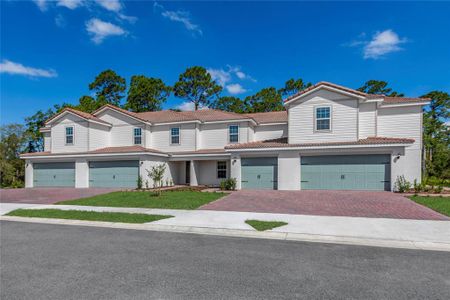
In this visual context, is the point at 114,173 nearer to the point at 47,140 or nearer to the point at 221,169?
the point at 221,169

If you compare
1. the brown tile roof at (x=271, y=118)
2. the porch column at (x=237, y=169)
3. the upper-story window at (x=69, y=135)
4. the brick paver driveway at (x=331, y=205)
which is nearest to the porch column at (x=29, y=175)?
the upper-story window at (x=69, y=135)

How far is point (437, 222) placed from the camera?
8.60 metres

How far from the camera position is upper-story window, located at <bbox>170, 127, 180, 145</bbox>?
2412 centimetres

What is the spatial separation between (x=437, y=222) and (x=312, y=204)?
4780mm

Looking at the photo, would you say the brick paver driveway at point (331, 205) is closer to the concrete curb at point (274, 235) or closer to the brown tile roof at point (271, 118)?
the concrete curb at point (274, 235)

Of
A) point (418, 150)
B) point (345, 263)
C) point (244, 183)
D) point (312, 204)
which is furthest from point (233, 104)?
point (345, 263)

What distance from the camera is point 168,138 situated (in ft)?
79.9

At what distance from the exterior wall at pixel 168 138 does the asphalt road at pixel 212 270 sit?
16744 millimetres

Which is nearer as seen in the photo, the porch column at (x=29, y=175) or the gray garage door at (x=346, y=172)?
the gray garage door at (x=346, y=172)

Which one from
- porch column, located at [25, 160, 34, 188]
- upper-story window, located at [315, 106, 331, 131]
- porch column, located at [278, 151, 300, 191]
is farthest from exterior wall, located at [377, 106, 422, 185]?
porch column, located at [25, 160, 34, 188]

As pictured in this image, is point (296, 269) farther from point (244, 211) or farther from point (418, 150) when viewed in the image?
point (418, 150)

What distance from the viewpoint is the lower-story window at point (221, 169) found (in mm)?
23453

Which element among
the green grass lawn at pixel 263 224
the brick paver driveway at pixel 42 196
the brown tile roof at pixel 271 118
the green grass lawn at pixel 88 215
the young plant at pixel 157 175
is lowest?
the brick paver driveway at pixel 42 196

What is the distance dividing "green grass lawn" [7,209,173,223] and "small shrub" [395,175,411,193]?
14424mm
